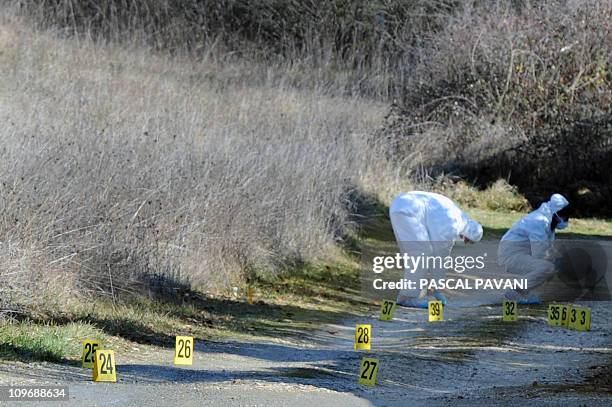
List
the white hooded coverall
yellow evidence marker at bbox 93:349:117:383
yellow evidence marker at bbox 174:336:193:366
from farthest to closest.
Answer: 1. the white hooded coverall
2. yellow evidence marker at bbox 174:336:193:366
3. yellow evidence marker at bbox 93:349:117:383

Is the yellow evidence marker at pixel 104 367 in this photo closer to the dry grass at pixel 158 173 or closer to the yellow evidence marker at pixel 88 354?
the yellow evidence marker at pixel 88 354

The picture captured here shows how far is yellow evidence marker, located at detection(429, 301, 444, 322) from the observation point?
46.5 feet

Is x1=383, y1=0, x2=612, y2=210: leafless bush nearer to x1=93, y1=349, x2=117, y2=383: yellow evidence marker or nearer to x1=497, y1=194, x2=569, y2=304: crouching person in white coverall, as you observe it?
x1=497, y1=194, x2=569, y2=304: crouching person in white coverall

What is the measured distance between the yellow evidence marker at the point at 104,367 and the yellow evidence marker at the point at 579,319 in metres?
6.33

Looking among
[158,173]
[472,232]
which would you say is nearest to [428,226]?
[472,232]

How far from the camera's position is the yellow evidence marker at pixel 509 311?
568 inches

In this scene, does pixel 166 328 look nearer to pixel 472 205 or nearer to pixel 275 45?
pixel 472 205

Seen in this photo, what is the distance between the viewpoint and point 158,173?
15.8 m

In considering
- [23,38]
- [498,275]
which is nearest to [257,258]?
[498,275]

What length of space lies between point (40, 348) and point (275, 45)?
2413 centimetres

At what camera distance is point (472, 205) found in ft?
87.3

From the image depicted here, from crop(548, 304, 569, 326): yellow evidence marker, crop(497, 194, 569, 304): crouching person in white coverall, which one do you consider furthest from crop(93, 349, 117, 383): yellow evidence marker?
crop(497, 194, 569, 304): crouching person in white coverall

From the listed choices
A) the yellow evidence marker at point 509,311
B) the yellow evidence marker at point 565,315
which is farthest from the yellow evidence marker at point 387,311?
the yellow evidence marker at point 565,315

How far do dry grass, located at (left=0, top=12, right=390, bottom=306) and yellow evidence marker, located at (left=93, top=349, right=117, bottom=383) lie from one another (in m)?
2.98
